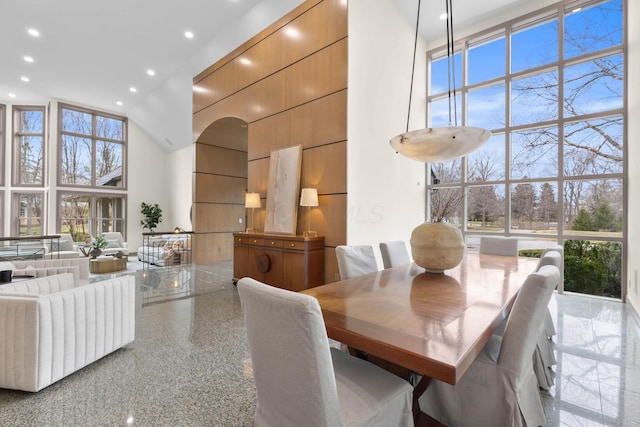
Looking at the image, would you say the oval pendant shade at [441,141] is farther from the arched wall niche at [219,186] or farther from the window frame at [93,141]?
the window frame at [93,141]

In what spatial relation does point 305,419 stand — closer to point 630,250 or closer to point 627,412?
point 627,412

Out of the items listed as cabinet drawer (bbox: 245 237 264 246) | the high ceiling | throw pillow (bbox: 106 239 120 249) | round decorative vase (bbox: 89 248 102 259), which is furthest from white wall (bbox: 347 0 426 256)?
throw pillow (bbox: 106 239 120 249)

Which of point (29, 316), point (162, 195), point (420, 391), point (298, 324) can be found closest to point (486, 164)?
point (420, 391)

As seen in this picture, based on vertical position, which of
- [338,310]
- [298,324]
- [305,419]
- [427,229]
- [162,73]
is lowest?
[305,419]

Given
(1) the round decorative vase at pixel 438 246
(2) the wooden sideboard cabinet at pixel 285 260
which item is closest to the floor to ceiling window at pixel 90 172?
(2) the wooden sideboard cabinet at pixel 285 260

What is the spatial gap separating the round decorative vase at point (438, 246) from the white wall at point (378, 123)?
6.06 ft

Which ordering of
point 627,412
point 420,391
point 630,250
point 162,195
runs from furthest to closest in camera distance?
point 162,195 < point 630,250 < point 627,412 < point 420,391

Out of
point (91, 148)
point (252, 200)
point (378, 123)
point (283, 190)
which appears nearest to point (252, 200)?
point (252, 200)

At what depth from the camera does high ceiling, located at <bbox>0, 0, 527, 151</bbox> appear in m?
5.20

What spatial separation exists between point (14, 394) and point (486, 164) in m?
6.70

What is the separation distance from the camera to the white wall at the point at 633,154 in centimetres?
377

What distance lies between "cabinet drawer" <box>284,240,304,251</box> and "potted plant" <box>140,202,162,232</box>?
7857 mm

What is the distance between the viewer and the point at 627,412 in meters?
1.94

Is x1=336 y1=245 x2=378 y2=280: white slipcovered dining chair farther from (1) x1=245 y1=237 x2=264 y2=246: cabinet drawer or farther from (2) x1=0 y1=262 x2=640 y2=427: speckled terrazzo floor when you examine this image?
(1) x1=245 y1=237 x2=264 y2=246: cabinet drawer
